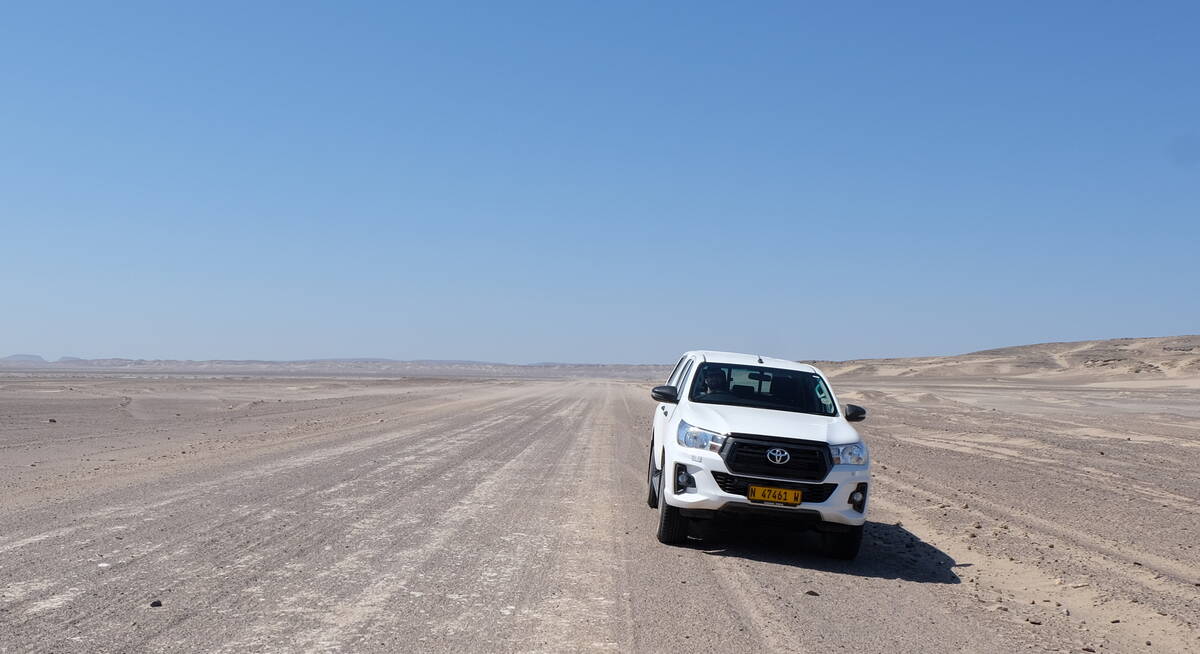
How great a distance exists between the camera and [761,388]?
10.5 meters

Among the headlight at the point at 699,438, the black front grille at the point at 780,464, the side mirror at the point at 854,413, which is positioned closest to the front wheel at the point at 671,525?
the headlight at the point at 699,438

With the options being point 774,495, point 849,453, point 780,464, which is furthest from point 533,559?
point 849,453

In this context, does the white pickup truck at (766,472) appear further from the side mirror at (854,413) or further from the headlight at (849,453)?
the side mirror at (854,413)

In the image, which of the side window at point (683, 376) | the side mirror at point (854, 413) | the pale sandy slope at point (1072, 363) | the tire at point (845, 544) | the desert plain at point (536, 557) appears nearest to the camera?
the desert plain at point (536, 557)

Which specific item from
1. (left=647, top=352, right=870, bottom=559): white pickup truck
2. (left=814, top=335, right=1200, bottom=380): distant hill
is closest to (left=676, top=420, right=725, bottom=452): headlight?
(left=647, top=352, right=870, bottom=559): white pickup truck

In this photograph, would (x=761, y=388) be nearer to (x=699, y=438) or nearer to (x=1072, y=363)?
(x=699, y=438)

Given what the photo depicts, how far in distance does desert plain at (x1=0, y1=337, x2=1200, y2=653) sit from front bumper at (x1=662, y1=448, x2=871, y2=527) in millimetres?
465

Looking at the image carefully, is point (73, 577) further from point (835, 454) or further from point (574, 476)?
point (574, 476)

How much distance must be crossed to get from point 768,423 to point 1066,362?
8703 centimetres

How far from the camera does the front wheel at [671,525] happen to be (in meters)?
8.88

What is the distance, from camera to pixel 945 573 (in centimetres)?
831

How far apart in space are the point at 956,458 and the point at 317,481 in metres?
12.4

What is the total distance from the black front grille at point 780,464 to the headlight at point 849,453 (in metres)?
0.11

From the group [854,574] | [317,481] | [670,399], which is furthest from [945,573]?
[317,481]
